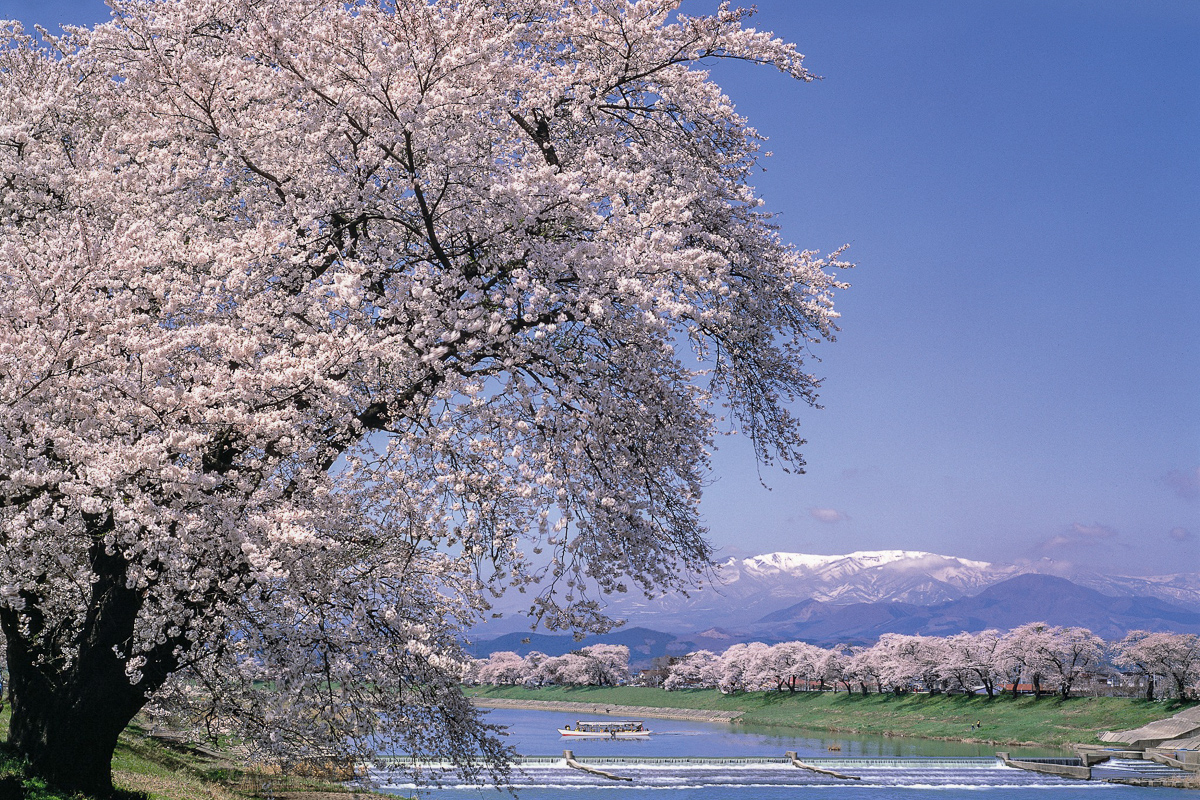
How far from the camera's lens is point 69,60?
663 inches

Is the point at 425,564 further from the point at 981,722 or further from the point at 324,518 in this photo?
the point at 981,722

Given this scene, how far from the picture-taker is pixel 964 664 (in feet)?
312

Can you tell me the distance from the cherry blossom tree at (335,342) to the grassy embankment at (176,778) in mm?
783

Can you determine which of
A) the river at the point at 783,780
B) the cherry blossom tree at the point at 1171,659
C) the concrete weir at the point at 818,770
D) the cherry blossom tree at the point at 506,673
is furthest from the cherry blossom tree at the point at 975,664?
the cherry blossom tree at the point at 506,673

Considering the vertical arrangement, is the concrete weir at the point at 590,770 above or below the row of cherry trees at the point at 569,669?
above

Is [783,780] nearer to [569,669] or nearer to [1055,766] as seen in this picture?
[1055,766]

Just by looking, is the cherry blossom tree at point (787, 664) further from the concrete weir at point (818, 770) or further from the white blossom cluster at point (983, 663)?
the concrete weir at point (818, 770)

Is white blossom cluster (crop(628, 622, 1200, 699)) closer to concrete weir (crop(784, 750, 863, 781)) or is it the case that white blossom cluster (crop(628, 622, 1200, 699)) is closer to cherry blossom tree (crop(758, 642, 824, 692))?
cherry blossom tree (crop(758, 642, 824, 692))

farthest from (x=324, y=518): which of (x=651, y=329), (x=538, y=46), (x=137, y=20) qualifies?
(x=538, y=46)

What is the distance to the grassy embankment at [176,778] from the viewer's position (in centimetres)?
1224

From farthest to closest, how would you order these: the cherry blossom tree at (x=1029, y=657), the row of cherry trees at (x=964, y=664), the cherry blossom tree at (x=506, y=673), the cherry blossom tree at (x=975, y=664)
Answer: the cherry blossom tree at (x=506, y=673), the cherry blossom tree at (x=975, y=664), the cherry blossom tree at (x=1029, y=657), the row of cherry trees at (x=964, y=664)

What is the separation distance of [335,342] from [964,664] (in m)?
99.4

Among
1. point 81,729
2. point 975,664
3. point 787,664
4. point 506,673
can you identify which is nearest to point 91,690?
point 81,729

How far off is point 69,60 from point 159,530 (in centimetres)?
1228
